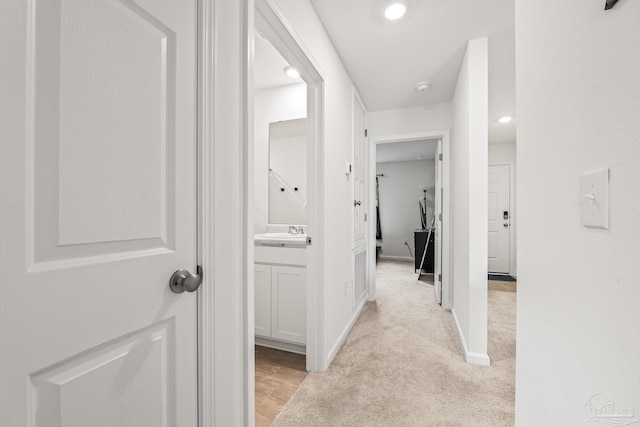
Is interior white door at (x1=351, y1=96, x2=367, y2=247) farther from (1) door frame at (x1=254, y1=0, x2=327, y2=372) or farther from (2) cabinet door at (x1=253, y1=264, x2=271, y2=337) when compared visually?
(2) cabinet door at (x1=253, y1=264, x2=271, y2=337)

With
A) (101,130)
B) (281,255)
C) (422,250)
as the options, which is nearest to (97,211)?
(101,130)

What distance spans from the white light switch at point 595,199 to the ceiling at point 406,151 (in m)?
4.35

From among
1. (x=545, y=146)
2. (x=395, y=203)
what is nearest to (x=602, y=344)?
(x=545, y=146)

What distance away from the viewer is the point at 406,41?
2049mm

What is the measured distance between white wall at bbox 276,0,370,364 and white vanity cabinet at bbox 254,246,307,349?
23 cm

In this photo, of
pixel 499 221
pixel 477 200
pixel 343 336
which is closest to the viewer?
pixel 477 200

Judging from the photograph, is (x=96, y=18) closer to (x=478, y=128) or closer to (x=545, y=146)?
(x=545, y=146)

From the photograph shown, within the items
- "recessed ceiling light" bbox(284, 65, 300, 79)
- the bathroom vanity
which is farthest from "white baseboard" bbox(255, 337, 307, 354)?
"recessed ceiling light" bbox(284, 65, 300, 79)

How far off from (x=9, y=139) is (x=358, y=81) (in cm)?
269

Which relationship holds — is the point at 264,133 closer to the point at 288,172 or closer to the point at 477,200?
the point at 288,172

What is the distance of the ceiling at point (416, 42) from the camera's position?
5.66ft

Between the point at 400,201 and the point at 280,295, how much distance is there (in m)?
5.09

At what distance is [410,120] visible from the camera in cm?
329

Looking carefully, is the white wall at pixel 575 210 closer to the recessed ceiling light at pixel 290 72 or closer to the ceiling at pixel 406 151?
the recessed ceiling light at pixel 290 72
